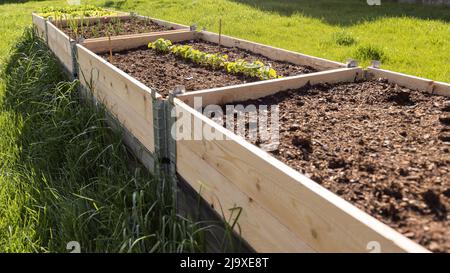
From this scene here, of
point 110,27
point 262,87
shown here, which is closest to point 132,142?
point 262,87

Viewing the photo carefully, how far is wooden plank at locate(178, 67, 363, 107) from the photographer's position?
3.19 metres

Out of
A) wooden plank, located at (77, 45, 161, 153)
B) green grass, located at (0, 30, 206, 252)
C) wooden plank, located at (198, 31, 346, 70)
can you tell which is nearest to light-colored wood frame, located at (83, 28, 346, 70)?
wooden plank, located at (198, 31, 346, 70)

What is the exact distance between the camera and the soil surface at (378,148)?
1844 mm

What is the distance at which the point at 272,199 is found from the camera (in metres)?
1.98

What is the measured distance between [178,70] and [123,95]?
2.98 feet

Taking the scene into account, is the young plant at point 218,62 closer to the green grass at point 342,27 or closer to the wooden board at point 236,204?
the wooden board at point 236,204

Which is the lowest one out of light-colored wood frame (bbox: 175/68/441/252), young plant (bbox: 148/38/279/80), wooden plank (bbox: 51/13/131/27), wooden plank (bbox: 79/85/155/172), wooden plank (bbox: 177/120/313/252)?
wooden plank (bbox: 79/85/155/172)

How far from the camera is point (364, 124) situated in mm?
2865

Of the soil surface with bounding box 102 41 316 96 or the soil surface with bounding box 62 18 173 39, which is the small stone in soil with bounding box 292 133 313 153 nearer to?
the soil surface with bounding box 102 41 316 96

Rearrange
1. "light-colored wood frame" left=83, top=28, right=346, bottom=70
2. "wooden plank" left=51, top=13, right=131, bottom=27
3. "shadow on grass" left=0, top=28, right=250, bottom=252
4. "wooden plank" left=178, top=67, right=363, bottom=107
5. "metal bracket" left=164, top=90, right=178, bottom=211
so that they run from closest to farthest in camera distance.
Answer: "shadow on grass" left=0, top=28, right=250, bottom=252, "metal bracket" left=164, top=90, right=178, bottom=211, "wooden plank" left=178, top=67, right=363, bottom=107, "light-colored wood frame" left=83, top=28, right=346, bottom=70, "wooden plank" left=51, top=13, right=131, bottom=27

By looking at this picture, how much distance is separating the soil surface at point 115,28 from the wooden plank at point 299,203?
4732 mm

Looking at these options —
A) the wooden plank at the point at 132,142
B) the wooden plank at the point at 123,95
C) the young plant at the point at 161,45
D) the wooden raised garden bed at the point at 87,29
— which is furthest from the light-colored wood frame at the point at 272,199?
the wooden raised garden bed at the point at 87,29

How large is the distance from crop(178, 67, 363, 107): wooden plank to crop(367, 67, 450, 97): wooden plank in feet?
0.49

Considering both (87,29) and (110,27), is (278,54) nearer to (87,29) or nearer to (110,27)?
(110,27)
